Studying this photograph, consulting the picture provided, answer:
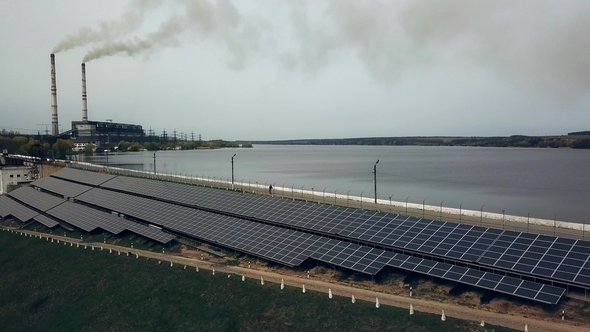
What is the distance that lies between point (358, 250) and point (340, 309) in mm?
6299

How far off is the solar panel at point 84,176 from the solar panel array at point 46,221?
9246mm

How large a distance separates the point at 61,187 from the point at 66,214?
14.3 meters

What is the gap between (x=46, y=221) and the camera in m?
48.2

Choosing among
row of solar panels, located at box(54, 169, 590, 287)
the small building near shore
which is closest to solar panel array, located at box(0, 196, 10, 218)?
the small building near shore

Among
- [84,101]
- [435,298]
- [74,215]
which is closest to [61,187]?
[74,215]

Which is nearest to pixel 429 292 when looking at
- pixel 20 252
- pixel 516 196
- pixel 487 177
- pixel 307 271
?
pixel 307 271

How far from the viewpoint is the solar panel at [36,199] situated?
54.2 meters

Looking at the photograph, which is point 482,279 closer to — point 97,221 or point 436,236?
point 436,236

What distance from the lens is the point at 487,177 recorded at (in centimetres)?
9119

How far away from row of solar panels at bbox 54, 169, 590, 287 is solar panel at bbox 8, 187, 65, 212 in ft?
75.7

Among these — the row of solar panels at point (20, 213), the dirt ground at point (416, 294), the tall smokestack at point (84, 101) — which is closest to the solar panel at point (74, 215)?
the row of solar panels at point (20, 213)

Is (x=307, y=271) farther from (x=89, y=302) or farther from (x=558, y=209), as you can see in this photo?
(x=558, y=209)

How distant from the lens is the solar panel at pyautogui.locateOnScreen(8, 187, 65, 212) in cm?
Result: 5422

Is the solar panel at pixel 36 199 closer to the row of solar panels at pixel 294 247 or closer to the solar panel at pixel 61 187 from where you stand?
the solar panel at pixel 61 187
